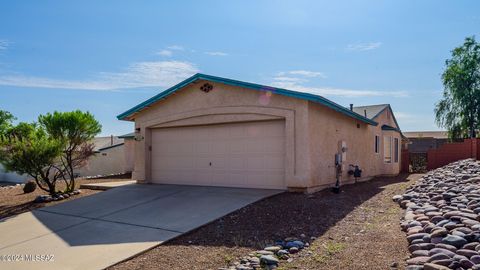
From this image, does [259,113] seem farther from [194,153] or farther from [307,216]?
[307,216]

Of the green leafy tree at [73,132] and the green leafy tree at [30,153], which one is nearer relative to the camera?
the green leafy tree at [30,153]

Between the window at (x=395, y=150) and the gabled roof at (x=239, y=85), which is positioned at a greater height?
the gabled roof at (x=239, y=85)

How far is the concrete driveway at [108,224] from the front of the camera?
240 inches

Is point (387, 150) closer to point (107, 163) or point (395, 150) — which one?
point (395, 150)

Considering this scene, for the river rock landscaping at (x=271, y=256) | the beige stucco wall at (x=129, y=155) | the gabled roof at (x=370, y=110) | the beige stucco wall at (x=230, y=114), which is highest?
the gabled roof at (x=370, y=110)

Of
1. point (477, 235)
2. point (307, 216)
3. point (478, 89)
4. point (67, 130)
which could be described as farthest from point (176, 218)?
point (478, 89)

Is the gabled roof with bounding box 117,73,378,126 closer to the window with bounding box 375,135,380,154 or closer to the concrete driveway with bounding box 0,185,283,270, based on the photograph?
the concrete driveway with bounding box 0,185,283,270

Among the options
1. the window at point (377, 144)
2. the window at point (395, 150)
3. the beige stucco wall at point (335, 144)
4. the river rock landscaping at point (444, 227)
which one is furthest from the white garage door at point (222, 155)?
the window at point (395, 150)

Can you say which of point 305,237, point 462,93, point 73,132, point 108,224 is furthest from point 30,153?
point 462,93

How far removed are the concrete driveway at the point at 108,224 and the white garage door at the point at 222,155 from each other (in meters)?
0.56

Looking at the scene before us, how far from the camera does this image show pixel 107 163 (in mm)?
26234

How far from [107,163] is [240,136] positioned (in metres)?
17.4

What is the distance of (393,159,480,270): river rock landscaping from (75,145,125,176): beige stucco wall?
21.3 m

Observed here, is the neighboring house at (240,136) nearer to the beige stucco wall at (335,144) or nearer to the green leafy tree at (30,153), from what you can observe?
the beige stucco wall at (335,144)
